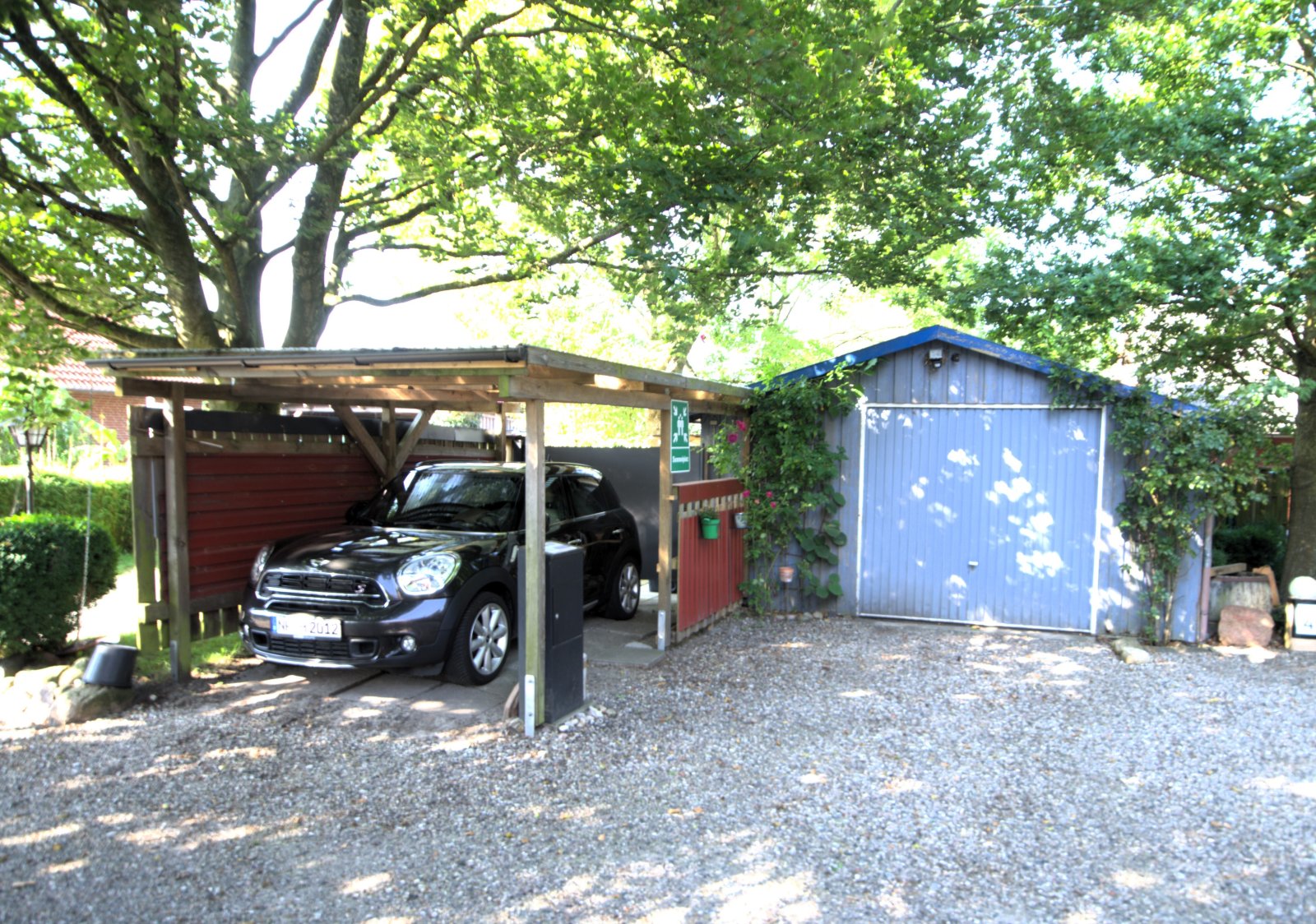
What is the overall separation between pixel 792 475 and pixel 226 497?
524 centimetres

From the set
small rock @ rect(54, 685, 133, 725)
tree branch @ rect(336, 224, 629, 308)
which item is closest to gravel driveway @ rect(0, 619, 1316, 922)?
small rock @ rect(54, 685, 133, 725)

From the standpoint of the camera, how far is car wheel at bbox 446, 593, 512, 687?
18.4 feet

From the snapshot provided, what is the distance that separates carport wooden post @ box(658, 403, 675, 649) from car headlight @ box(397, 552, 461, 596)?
6.49 feet

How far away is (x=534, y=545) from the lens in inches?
196

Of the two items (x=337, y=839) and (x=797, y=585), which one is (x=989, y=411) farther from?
(x=337, y=839)

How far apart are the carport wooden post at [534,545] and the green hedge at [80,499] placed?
9.03m

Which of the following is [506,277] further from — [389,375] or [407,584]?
[407,584]

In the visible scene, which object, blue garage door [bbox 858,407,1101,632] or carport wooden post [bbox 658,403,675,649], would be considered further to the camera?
blue garage door [bbox 858,407,1101,632]

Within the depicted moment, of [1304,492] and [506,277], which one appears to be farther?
[506,277]

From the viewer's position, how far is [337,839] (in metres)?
3.68

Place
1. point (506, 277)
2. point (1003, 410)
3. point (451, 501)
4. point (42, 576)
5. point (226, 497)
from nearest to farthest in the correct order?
point (42, 576) < point (226, 497) < point (451, 501) < point (1003, 410) < point (506, 277)

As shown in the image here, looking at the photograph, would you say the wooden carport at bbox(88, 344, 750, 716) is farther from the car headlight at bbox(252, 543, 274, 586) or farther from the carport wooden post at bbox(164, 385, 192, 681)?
the car headlight at bbox(252, 543, 274, 586)

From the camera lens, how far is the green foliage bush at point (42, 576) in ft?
18.4

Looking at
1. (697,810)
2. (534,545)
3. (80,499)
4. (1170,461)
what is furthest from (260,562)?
(80,499)
